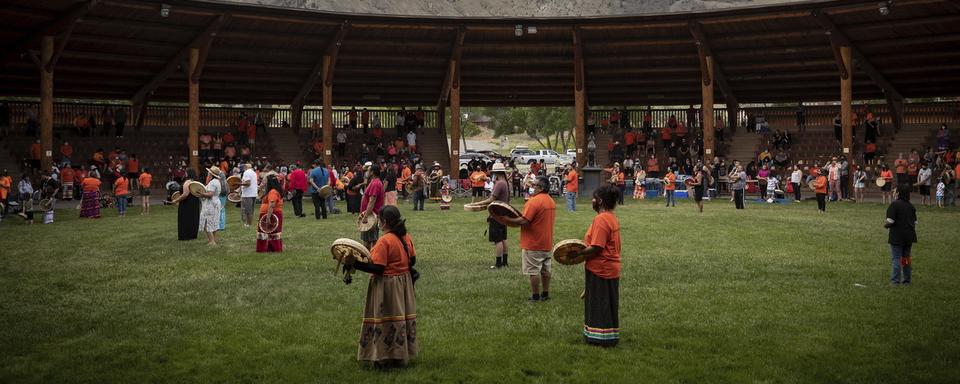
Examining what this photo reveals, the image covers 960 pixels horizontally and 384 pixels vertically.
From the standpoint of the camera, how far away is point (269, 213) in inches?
541

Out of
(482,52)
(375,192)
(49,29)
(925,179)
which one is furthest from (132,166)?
(925,179)

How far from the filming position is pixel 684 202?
2820 centimetres

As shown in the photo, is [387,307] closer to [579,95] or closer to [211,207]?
[211,207]

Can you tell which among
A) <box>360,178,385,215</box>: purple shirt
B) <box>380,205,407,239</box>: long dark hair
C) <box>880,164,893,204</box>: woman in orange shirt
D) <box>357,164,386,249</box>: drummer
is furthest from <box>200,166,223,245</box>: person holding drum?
<box>880,164,893,204</box>: woman in orange shirt

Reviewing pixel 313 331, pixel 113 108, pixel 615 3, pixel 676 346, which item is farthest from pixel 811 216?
pixel 615 3

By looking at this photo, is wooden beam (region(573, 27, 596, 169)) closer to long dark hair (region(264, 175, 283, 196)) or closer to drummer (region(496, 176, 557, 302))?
long dark hair (region(264, 175, 283, 196))

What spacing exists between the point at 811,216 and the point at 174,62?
24.8 m

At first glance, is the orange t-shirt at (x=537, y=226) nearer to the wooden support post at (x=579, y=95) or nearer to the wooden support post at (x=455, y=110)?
the wooden support post at (x=455, y=110)

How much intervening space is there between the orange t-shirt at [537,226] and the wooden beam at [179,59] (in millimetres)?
22126

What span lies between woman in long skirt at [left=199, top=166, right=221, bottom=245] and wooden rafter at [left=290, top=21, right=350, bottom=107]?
16.6m

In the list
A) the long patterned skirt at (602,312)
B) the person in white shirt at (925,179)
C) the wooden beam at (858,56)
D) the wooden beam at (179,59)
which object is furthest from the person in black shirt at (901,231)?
the wooden beam at (179,59)

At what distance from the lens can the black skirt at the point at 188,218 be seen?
15617 millimetres

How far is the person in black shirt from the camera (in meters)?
10.2

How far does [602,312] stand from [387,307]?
2115mm
